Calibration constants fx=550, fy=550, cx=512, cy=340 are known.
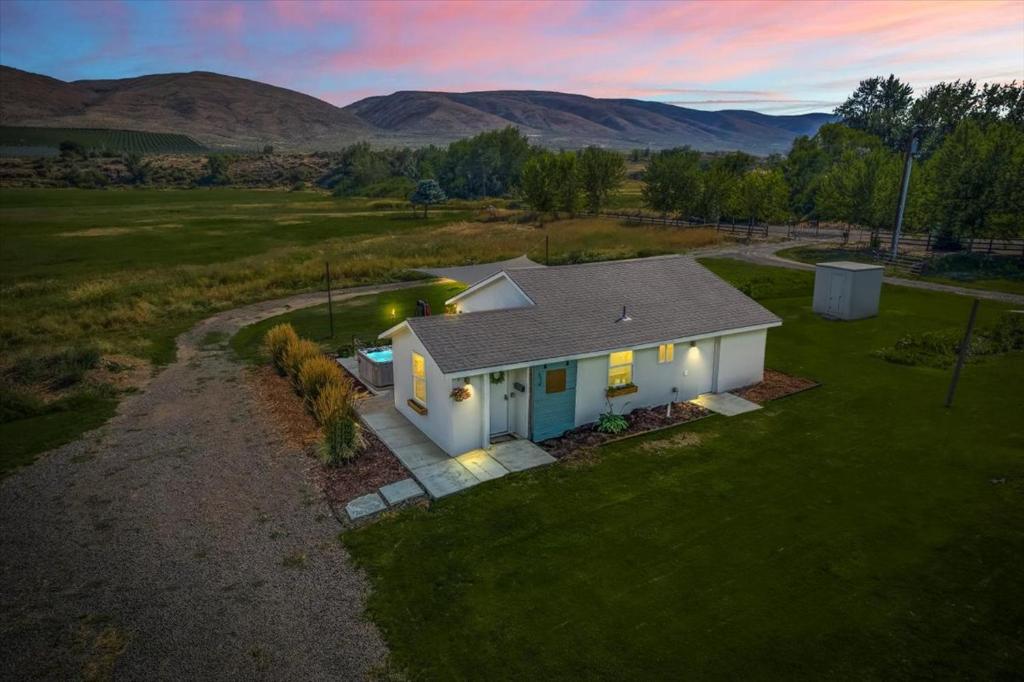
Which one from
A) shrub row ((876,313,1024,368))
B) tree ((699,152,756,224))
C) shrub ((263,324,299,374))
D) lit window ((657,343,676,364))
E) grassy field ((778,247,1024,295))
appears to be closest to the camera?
lit window ((657,343,676,364))

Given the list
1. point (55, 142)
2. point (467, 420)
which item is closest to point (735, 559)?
point (467, 420)

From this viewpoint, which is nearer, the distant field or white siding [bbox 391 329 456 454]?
white siding [bbox 391 329 456 454]

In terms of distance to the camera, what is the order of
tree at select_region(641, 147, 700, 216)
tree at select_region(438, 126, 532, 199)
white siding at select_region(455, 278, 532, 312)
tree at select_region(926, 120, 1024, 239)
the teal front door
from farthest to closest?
tree at select_region(438, 126, 532, 199) < tree at select_region(641, 147, 700, 216) < tree at select_region(926, 120, 1024, 239) < white siding at select_region(455, 278, 532, 312) < the teal front door

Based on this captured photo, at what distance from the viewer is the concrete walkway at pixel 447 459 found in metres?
14.4

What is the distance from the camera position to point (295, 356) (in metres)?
22.5

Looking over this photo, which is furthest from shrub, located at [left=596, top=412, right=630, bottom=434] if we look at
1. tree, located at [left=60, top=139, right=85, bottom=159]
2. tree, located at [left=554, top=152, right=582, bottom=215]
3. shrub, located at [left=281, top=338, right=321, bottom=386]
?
tree, located at [left=60, top=139, right=85, bottom=159]

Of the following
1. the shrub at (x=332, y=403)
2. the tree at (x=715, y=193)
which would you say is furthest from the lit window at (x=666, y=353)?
the tree at (x=715, y=193)

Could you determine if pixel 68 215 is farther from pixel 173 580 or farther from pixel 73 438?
pixel 173 580

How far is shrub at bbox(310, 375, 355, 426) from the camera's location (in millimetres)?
17125

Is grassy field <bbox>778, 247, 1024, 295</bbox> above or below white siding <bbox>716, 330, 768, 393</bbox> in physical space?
above

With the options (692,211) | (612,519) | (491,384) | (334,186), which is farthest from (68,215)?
(612,519)

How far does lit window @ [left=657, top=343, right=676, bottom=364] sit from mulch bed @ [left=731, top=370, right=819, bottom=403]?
3435 mm

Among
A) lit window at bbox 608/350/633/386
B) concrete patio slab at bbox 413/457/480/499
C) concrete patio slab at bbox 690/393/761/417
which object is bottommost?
concrete patio slab at bbox 413/457/480/499

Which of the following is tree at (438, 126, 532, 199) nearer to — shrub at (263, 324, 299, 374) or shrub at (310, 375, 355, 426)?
shrub at (263, 324, 299, 374)
